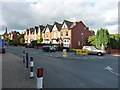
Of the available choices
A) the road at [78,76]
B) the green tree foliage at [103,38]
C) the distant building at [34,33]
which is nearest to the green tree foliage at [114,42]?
the green tree foliage at [103,38]

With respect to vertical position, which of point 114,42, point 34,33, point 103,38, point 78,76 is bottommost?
point 78,76

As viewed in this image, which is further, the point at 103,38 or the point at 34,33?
the point at 34,33

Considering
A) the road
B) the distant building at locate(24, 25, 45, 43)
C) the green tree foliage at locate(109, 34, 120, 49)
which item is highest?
the distant building at locate(24, 25, 45, 43)

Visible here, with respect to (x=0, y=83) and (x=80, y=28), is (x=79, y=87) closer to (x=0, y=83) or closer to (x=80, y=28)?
(x=0, y=83)

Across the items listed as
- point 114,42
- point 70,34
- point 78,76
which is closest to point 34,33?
point 70,34

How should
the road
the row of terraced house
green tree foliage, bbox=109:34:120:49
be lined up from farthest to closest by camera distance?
the row of terraced house
green tree foliage, bbox=109:34:120:49
the road

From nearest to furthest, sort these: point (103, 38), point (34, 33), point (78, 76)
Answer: point (78, 76) < point (103, 38) < point (34, 33)

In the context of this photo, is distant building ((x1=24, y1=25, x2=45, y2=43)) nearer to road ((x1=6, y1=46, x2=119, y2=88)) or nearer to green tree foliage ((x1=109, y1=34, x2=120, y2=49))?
green tree foliage ((x1=109, y1=34, x2=120, y2=49))

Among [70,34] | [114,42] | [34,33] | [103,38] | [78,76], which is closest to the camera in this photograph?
[78,76]

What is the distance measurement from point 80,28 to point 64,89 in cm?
3325

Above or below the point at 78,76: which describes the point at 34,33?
above

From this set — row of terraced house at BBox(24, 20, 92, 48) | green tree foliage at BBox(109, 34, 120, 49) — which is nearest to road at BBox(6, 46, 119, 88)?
green tree foliage at BBox(109, 34, 120, 49)

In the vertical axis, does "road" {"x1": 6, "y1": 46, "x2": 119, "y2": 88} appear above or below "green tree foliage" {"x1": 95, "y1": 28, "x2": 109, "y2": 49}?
below

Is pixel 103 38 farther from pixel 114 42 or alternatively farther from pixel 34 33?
pixel 34 33
